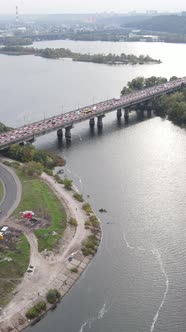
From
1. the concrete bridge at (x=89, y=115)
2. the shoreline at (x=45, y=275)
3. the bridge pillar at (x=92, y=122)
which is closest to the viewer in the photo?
the shoreline at (x=45, y=275)

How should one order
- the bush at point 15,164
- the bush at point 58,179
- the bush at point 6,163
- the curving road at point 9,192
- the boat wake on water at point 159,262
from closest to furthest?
the boat wake on water at point 159,262 → the curving road at point 9,192 → the bush at point 58,179 → the bush at point 15,164 → the bush at point 6,163

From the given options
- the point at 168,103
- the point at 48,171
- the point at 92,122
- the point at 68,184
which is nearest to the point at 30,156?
the point at 48,171

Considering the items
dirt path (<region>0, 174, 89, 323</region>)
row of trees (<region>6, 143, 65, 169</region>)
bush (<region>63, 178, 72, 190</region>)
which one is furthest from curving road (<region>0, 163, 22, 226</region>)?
bush (<region>63, 178, 72, 190</region>)

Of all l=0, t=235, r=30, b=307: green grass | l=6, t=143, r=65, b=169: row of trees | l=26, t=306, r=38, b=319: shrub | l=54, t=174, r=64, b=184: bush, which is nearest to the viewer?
l=26, t=306, r=38, b=319: shrub

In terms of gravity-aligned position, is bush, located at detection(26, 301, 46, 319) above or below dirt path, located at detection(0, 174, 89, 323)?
below

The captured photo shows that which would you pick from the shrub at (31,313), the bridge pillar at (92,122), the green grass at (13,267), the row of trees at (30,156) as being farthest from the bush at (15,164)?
the shrub at (31,313)

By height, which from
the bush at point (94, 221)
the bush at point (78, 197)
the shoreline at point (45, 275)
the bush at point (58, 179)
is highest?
the bush at point (58, 179)

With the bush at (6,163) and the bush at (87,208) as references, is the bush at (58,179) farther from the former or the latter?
A: the bush at (87,208)

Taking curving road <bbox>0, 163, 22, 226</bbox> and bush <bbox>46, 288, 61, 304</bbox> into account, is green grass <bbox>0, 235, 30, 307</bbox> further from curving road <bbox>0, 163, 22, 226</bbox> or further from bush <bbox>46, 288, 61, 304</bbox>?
curving road <bbox>0, 163, 22, 226</bbox>
